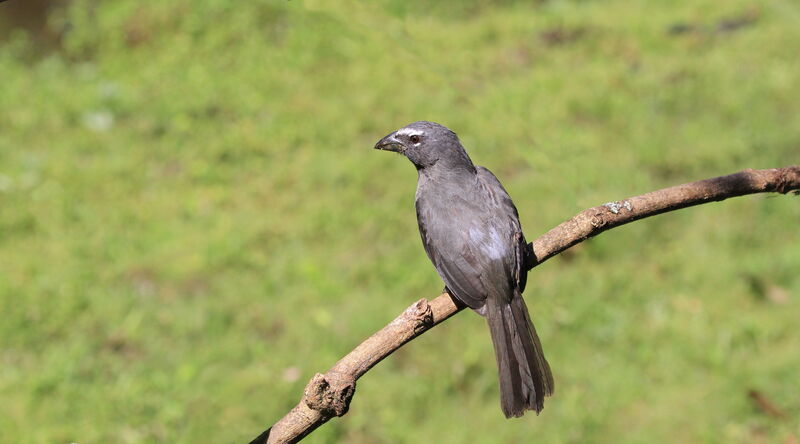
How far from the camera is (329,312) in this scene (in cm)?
604

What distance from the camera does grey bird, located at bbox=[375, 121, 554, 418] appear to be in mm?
3188

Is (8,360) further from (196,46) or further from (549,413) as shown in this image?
(196,46)

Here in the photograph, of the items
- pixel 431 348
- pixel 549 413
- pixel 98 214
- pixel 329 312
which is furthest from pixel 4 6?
pixel 549 413

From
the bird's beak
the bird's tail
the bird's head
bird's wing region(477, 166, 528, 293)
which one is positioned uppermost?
the bird's beak

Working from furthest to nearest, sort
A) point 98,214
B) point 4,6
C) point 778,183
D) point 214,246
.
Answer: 1. point 4,6
2. point 98,214
3. point 214,246
4. point 778,183

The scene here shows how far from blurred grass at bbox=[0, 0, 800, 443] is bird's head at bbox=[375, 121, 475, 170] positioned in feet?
6.52

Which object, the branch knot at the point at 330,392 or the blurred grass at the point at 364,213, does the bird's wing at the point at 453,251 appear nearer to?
the branch knot at the point at 330,392

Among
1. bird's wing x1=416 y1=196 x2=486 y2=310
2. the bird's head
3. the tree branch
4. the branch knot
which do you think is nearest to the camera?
the branch knot

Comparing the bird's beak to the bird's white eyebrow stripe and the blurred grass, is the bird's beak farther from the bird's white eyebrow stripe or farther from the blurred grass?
the blurred grass

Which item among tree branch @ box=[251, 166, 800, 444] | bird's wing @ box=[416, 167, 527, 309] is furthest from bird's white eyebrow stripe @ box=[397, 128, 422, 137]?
tree branch @ box=[251, 166, 800, 444]

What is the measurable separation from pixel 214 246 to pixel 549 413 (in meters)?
2.82

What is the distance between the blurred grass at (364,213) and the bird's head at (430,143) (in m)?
1.99

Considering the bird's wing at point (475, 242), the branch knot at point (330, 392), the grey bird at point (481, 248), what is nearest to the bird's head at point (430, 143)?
the grey bird at point (481, 248)

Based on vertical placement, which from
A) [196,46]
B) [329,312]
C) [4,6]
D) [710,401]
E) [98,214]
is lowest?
[710,401]
